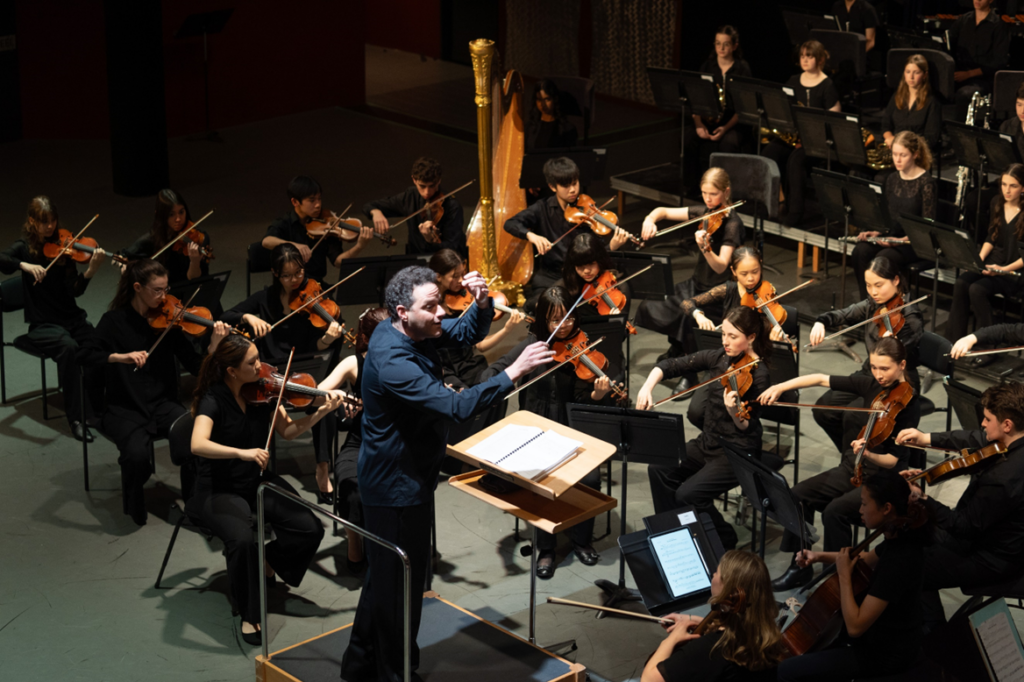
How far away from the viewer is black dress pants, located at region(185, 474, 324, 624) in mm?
4539

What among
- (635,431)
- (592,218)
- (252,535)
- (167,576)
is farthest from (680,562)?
(592,218)

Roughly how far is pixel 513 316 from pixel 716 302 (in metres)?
1.18

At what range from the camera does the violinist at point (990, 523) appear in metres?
4.35

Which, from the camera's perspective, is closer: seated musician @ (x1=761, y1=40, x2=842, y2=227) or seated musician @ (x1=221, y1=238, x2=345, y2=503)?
seated musician @ (x1=221, y1=238, x2=345, y2=503)

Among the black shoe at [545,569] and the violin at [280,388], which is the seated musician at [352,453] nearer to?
the violin at [280,388]

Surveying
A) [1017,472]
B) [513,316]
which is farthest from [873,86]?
[1017,472]

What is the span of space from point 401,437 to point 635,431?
1.20 meters

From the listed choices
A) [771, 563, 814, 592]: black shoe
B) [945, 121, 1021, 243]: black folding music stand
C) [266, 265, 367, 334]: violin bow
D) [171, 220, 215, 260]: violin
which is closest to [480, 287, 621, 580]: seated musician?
[771, 563, 814, 592]: black shoe

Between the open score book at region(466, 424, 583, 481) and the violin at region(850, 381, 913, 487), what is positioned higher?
the open score book at region(466, 424, 583, 481)

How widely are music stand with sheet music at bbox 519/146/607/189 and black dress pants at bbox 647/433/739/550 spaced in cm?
255

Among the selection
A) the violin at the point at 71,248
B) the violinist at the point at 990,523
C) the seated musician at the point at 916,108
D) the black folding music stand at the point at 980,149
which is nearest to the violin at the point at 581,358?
the violinist at the point at 990,523

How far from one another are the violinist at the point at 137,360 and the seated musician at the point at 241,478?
32.8 inches

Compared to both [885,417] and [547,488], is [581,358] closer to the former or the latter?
[885,417]

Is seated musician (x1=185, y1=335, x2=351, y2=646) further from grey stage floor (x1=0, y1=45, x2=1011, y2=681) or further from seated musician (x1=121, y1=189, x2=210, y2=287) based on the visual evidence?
seated musician (x1=121, y1=189, x2=210, y2=287)
